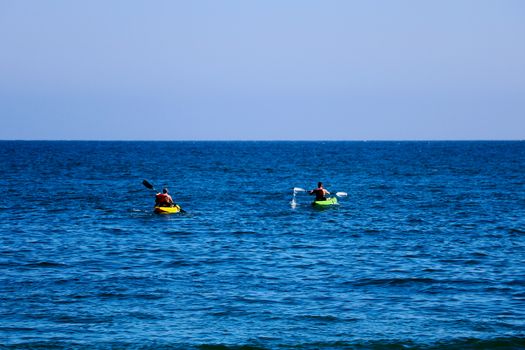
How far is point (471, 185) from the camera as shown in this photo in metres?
64.8


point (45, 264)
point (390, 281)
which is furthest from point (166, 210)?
point (390, 281)

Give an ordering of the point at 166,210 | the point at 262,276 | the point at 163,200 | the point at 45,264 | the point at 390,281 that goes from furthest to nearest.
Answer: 1. the point at 163,200
2. the point at 166,210
3. the point at 45,264
4. the point at 262,276
5. the point at 390,281

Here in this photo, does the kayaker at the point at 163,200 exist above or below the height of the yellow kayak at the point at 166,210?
above

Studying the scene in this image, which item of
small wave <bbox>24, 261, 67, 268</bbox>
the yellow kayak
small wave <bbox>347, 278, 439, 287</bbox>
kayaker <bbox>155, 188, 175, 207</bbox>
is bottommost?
small wave <bbox>24, 261, 67, 268</bbox>

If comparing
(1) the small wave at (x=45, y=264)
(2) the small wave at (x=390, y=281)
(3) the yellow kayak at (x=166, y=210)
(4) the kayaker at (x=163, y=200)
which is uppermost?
(4) the kayaker at (x=163, y=200)

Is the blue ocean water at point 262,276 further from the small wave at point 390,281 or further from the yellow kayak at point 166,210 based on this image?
the yellow kayak at point 166,210

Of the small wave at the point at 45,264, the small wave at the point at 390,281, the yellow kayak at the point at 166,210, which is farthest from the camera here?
the yellow kayak at the point at 166,210

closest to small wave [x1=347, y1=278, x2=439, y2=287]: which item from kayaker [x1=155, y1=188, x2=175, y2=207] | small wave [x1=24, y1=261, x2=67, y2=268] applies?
small wave [x1=24, y1=261, x2=67, y2=268]

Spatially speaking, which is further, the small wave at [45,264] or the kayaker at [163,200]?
the kayaker at [163,200]

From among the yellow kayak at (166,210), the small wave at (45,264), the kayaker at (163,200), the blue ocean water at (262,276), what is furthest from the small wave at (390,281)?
the kayaker at (163,200)

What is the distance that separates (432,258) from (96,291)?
12139 millimetres

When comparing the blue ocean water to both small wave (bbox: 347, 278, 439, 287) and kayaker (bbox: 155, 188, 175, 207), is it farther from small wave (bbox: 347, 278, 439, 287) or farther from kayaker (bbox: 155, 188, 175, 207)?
kayaker (bbox: 155, 188, 175, 207)

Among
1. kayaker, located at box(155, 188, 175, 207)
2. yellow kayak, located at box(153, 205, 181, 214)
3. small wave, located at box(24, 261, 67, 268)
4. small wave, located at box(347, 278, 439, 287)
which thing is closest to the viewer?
small wave, located at box(347, 278, 439, 287)

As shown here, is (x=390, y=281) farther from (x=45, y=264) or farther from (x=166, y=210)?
(x=166, y=210)
